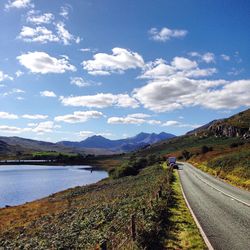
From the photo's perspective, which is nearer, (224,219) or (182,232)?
(182,232)

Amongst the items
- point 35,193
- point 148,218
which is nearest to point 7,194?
point 35,193

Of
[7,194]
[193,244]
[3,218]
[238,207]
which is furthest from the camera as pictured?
[7,194]

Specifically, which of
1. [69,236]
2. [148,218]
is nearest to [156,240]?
[148,218]

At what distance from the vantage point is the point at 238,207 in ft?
95.6

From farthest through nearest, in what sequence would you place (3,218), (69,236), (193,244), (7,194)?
(7,194) < (3,218) < (69,236) < (193,244)

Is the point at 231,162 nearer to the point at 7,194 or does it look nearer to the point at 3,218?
the point at 3,218

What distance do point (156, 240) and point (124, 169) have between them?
301 ft

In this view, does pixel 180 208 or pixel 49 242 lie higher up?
pixel 180 208

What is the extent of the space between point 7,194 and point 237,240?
83.1 meters

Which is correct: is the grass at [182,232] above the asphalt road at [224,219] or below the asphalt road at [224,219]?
below

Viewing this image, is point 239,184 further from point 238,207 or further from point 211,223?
point 211,223

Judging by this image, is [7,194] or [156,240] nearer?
[156,240]

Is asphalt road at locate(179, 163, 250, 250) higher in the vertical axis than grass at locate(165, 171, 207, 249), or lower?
higher

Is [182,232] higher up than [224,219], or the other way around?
[224,219]
